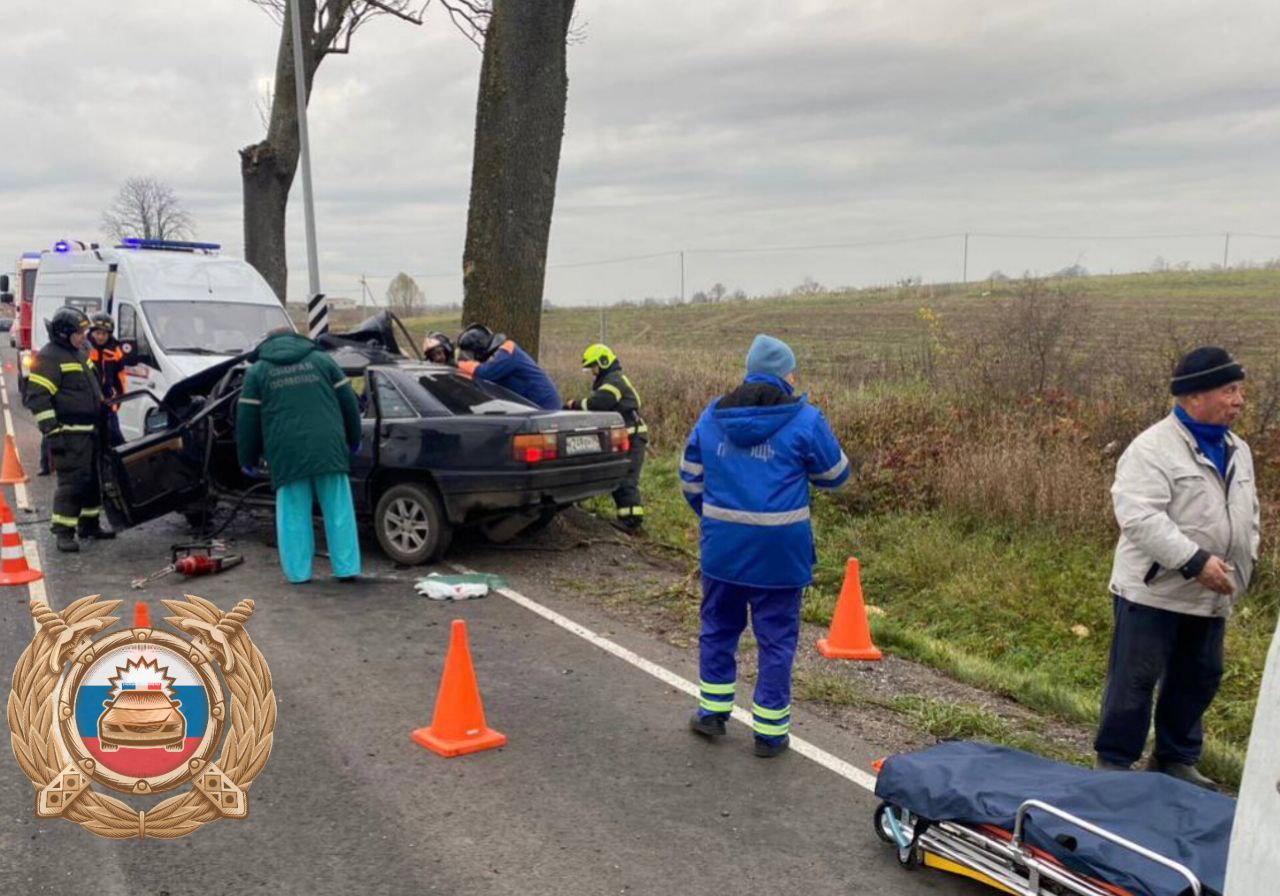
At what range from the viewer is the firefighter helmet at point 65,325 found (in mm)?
8430

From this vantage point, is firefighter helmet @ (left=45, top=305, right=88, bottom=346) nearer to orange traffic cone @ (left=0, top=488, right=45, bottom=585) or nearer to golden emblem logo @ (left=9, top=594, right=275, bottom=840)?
orange traffic cone @ (left=0, top=488, right=45, bottom=585)

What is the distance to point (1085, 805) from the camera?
3.45 m

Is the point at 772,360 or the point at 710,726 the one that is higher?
the point at 772,360

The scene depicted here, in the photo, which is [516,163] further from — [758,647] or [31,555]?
[758,647]

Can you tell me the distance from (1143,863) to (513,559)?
19.1ft

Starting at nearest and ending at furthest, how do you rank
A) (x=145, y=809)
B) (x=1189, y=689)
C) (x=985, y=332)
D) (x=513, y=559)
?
(x=145, y=809), (x=1189, y=689), (x=513, y=559), (x=985, y=332)

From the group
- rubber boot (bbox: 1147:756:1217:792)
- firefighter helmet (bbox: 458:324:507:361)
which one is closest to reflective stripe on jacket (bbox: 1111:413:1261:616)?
rubber boot (bbox: 1147:756:1217:792)

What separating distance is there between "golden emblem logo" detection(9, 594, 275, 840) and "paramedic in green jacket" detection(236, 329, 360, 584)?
311cm

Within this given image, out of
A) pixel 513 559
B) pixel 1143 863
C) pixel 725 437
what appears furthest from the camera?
pixel 513 559

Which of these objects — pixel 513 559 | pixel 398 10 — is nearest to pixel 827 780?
pixel 513 559

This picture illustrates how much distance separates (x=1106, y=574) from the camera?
23.0 ft

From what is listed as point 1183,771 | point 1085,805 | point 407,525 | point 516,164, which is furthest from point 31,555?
point 1183,771

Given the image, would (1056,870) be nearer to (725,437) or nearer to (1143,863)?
(1143,863)

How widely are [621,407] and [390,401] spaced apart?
6.84 feet
